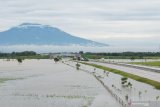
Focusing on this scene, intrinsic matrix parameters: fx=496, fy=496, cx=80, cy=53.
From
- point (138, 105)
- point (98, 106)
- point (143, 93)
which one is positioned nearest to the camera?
point (138, 105)

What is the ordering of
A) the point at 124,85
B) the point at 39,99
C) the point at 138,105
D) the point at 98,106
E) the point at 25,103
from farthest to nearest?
the point at 124,85
the point at 39,99
the point at 25,103
the point at 98,106
the point at 138,105

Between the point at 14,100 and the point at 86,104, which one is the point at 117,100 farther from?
the point at 14,100

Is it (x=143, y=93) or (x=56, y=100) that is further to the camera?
(x=143, y=93)

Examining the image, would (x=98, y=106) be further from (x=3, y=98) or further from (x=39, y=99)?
(x=3, y=98)

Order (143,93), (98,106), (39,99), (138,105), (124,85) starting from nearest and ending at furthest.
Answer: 1. (138,105)
2. (98,106)
3. (39,99)
4. (143,93)
5. (124,85)

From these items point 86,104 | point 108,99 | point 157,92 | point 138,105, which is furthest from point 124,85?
point 138,105

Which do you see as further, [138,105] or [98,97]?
[98,97]

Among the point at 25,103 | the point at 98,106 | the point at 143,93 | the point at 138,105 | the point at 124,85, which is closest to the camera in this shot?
the point at 138,105

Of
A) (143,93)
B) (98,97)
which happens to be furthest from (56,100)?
(143,93)

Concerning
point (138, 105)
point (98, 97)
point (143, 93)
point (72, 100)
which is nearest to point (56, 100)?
point (72, 100)
